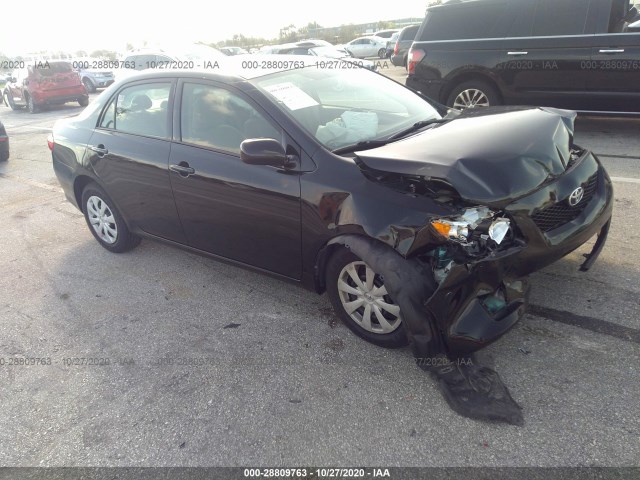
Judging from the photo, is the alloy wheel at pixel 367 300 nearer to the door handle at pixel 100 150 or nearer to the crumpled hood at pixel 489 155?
the crumpled hood at pixel 489 155

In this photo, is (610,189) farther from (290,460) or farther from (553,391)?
(290,460)

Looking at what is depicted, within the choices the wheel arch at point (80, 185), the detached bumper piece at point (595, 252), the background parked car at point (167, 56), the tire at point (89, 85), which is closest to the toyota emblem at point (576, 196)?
the detached bumper piece at point (595, 252)

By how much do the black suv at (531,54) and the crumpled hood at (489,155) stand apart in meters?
3.82

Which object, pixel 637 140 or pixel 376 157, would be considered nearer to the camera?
pixel 376 157

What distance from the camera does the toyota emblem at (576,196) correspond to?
8.99ft

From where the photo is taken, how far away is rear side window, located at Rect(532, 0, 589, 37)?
628 centimetres

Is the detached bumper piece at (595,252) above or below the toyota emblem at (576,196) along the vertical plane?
below

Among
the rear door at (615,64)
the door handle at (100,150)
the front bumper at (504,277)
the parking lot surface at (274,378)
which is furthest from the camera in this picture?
the rear door at (615,64)

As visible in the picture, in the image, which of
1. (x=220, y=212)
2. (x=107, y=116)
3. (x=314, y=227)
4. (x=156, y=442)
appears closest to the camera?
(x=156, y=442)

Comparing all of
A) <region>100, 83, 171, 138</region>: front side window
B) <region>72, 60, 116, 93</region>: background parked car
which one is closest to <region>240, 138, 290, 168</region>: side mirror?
<region>100, 83, 171, 138</region>: front side window

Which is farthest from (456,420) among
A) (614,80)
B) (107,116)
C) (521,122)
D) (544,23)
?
(544,23)

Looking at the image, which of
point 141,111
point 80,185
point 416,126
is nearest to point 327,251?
point 416,126

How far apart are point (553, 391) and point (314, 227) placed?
155cm

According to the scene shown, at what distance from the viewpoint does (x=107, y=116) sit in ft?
14.1
